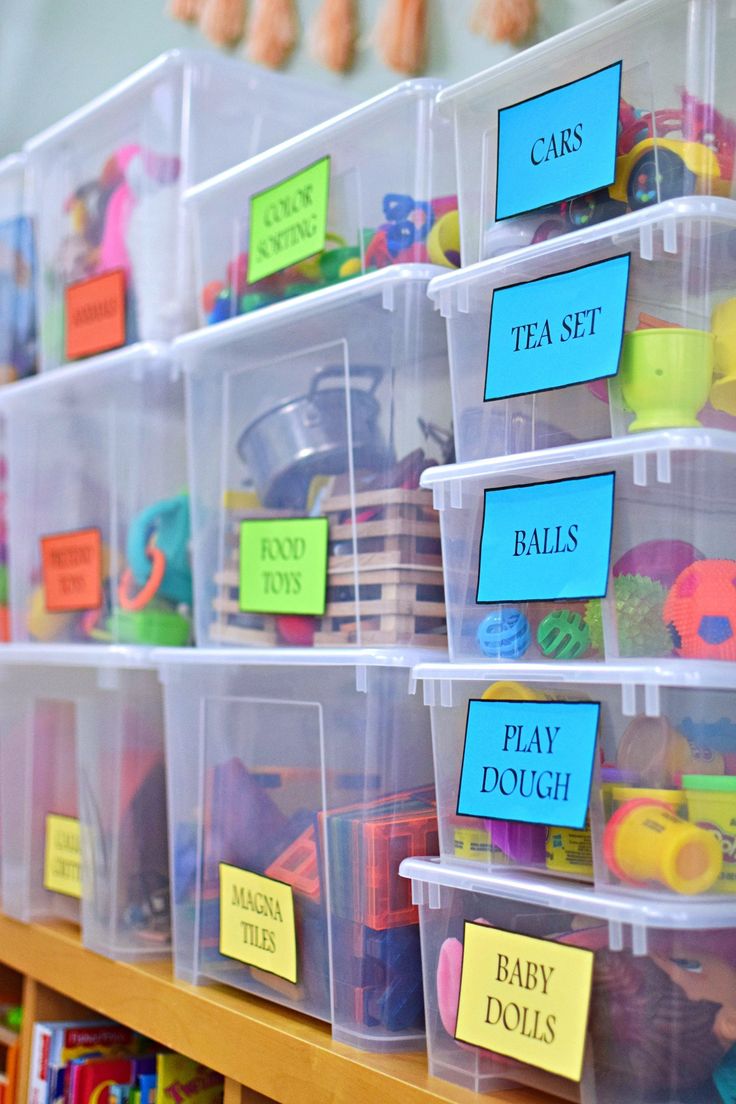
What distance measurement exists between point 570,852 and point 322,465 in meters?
0.40

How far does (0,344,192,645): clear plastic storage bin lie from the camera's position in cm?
125

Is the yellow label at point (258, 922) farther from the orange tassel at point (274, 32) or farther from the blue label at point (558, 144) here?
the orange tassel at point (274, 32)

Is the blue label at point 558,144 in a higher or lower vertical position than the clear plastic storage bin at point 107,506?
higher

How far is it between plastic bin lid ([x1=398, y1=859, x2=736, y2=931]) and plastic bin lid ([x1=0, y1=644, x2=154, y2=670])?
1.44ft

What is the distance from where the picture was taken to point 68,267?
4.56 ft

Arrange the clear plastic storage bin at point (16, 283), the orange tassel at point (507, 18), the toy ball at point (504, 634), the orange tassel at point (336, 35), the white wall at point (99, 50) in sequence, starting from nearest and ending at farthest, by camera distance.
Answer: the toy ball at point (504, 634)
the orange tassel at point (507, 18)
the white wall at point (99, 50)
the orange tassel at point (336, 35)
the clear plastic storage bin at point (16, 283)

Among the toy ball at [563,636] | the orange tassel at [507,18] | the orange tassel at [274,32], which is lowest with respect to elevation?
the toy ball at [563,636]

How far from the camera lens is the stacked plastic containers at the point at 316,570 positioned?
0.96 meters

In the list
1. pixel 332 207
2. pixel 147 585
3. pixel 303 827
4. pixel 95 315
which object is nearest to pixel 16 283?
pixel 95 315

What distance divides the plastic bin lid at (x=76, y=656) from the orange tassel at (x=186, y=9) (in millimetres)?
867

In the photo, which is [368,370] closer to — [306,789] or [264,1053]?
[306,789]

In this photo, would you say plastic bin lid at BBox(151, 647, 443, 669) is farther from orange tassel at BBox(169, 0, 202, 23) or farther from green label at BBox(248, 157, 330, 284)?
orange tassel at BBox(169, 0, 202, 23)

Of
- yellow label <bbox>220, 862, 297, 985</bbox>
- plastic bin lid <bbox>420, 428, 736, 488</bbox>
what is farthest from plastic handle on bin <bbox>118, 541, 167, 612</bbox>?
plastic bin lid <bbox>420, 428, 736, 488</bbox>

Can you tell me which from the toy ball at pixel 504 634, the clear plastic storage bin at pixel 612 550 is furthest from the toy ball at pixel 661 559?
the toy ball at pixel 504 634
